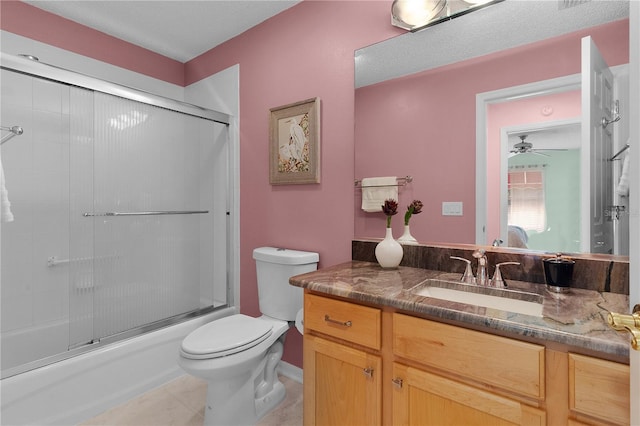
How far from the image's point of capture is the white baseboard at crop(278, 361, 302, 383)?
215cm

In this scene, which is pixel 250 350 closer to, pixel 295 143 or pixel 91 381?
pixel 91 381

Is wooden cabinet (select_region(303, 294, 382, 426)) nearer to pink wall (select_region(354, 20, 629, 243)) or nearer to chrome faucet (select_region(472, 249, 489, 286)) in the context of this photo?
chrome faucet (select_region(472, 249, 489, 286))

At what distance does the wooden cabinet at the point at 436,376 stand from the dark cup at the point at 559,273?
427mm

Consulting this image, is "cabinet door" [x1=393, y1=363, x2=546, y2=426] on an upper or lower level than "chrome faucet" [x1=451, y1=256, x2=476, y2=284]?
lower

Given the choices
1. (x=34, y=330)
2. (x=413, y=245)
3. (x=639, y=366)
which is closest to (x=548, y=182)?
(x=413, y=245)

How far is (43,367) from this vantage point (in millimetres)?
1626

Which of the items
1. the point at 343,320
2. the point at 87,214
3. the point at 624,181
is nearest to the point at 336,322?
the point at 343,320

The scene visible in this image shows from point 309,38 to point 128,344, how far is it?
7.06ft

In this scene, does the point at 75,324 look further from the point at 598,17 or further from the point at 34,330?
the point at 598,17

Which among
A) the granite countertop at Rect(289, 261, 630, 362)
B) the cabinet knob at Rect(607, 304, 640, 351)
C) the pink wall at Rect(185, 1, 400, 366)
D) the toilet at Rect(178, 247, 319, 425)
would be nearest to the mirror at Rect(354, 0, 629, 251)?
the pink wall at Rect(185, 1, 400, 366)

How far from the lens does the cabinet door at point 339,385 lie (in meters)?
1.15

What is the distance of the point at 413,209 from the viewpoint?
1.62m

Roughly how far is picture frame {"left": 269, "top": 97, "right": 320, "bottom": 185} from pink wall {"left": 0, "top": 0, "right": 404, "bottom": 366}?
0.05 meters

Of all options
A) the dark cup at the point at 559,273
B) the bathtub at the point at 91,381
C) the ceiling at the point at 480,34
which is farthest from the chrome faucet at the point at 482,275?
the bathtub at the point at 91,381
